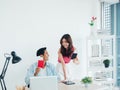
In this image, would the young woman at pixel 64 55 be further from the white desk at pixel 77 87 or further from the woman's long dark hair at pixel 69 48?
the white desk at pixel 77 87

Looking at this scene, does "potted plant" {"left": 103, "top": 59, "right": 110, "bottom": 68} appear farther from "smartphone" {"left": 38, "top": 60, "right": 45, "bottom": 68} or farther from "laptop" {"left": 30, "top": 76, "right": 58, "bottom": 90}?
"laptop" {"left": 30, "top": 76, "right": 58, "bottom": 90}

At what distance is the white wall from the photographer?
10.3 feet

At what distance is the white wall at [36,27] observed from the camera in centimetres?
315

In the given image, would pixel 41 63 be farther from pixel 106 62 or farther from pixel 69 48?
pixel 106 62

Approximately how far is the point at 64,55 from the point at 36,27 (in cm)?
65

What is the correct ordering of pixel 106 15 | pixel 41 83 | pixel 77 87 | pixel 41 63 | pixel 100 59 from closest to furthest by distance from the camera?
pixel 41 83, pixel 77 87, pixel 41 63, pixel 100 59, pixel 106 15

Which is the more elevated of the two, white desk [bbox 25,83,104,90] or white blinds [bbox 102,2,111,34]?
white blinds [bbox 102,2,111,34]

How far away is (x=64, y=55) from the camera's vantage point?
136 inches

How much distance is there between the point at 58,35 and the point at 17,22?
0.79 metres

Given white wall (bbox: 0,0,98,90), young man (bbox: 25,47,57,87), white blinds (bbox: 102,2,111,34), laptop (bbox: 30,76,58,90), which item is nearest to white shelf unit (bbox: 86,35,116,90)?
white wall (bbox: 0,0,98,90)

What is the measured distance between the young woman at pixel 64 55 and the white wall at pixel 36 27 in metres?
0.26

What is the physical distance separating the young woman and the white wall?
260 millimetres

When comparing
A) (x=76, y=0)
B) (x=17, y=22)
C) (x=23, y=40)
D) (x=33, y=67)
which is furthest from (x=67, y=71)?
(x=76, y=0)

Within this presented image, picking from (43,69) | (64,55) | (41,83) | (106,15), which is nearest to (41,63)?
(43,69)
